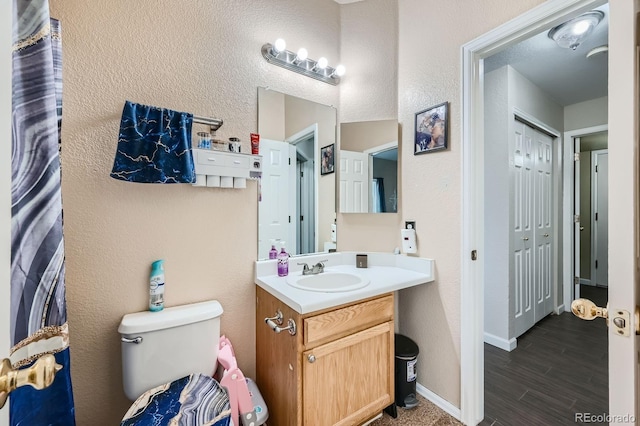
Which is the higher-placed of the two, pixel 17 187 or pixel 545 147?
pixel 545 147

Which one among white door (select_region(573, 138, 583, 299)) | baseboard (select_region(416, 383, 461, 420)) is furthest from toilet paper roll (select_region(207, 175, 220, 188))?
white door (select_region(573, 138, 583, 299))

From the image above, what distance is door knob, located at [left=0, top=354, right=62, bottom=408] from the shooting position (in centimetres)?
40

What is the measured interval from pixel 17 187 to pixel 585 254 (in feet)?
20.0

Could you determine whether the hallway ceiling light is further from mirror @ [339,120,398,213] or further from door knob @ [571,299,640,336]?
door knob @ [571,299,640,336]

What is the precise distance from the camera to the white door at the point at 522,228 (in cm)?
242

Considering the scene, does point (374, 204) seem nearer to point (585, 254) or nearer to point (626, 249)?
point (626, 249)

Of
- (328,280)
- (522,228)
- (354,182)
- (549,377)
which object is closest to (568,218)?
(522,228)

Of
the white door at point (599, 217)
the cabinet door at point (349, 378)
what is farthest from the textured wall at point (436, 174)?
the white door at point (599, 217)

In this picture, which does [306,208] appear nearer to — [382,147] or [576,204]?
[382,147]

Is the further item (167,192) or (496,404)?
(496,404)

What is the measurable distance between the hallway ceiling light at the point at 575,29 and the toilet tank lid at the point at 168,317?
268 cm

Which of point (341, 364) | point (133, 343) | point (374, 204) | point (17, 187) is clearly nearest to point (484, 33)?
point (374, 204)

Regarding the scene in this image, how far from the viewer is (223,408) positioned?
1.06 metres

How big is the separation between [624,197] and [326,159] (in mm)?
1501
